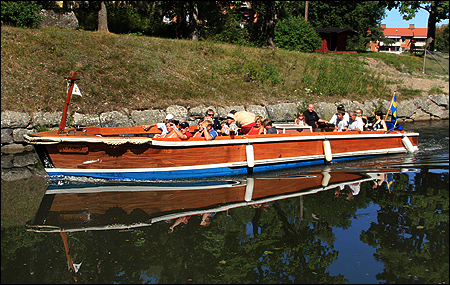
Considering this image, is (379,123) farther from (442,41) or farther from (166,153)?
→ (442,41)

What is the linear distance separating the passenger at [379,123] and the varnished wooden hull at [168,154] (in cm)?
218

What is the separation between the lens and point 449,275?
17.8ft

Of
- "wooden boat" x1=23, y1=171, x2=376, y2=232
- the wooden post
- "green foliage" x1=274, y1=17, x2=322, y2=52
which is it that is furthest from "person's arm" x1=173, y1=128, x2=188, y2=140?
"green foliage" x1=274, y1=17, x2=322, y2=52

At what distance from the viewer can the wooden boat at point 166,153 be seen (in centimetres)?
889

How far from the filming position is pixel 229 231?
662cm

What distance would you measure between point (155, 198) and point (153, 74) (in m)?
10.1

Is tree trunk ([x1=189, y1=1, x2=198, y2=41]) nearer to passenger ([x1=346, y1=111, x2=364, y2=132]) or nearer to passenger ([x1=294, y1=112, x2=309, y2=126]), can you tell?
passenger ([x1=294, y1=112, x2=309, y2=126])

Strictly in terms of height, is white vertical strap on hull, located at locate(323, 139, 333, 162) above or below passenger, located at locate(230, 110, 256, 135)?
below

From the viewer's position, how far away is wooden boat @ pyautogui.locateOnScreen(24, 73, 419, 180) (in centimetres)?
889

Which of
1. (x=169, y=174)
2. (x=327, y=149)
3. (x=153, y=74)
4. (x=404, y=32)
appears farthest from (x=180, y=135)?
(x=404, y=32)

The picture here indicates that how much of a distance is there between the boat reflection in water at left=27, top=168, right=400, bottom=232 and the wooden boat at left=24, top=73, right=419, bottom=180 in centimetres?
33

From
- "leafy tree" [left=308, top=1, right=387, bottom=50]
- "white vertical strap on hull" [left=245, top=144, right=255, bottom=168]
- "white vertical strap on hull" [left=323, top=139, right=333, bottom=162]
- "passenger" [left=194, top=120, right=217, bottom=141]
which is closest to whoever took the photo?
"passenger" [left=194, top=120, right=217, bottom=141]

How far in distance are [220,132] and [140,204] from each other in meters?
3.54

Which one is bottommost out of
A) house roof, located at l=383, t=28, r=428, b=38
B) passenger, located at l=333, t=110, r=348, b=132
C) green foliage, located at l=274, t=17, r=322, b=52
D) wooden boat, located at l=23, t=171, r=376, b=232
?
wooden boat, located at l=23, t=171, r=376, b=232
